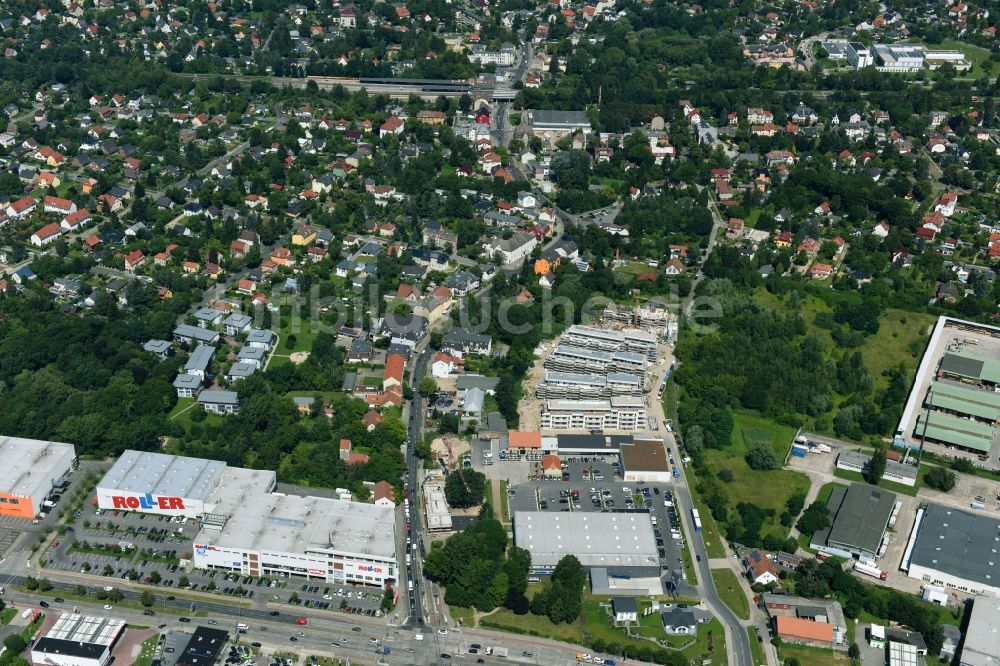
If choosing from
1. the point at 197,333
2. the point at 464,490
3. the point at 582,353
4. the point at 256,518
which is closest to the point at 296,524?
the point at 256,518

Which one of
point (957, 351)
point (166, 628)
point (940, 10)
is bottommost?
point (166, 628)

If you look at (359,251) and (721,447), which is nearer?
(721,447)

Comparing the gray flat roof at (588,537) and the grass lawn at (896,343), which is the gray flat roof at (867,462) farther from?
the gray flat roof at (588,537)

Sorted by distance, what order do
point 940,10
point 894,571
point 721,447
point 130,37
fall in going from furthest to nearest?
point 940,10 → point 130,37 → point 721,447 → point 894,571

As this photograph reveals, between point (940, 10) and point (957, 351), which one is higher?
point (940, 10)

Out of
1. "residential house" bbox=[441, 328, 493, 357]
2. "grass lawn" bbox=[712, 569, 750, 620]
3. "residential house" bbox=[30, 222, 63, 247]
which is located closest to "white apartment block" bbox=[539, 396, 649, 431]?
"residential house" bbox=[441, 328, 493, 357]

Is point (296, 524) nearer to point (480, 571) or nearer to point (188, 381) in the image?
point (480, 571)

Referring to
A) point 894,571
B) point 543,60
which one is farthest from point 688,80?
point 894,571

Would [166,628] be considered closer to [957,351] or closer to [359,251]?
[359,251]
